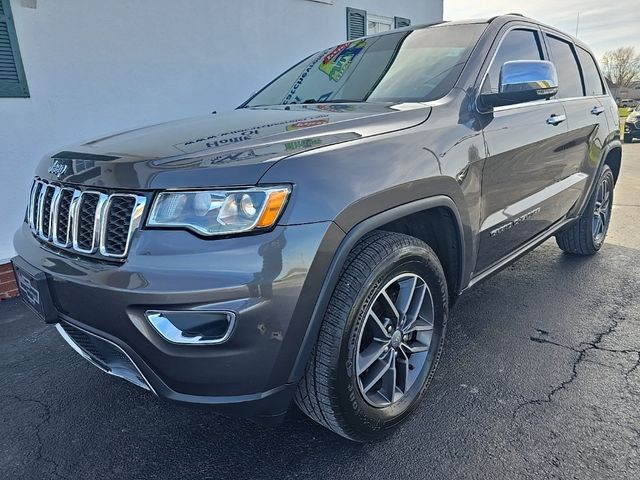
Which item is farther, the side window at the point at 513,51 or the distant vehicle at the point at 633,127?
the distant vehicle at the point at 633,127

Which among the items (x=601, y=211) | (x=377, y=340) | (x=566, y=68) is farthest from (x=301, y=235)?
(x=601, y=211)

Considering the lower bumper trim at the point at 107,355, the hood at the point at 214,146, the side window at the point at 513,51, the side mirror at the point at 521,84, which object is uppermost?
the side window at the point at 513,51

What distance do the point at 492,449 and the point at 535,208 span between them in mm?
1620

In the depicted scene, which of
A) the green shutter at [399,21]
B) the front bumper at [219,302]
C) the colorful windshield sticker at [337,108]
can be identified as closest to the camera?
the front bumper at [219,302]

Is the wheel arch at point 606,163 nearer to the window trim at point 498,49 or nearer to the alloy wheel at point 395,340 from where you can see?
the window trim at point 498,49

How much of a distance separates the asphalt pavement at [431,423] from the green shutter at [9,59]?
207 centimetres

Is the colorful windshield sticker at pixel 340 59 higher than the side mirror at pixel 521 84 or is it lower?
higher

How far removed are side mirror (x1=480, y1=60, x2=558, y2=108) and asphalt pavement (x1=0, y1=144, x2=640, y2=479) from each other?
143 centimetres

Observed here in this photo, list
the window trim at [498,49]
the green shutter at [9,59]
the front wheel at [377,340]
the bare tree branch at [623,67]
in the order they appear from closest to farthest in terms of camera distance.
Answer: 1. the front wheel at [377,340]
2. the window trim at [498,49]
3. the green shutter at [9,59]
4. the bare tree branch at [623,67]

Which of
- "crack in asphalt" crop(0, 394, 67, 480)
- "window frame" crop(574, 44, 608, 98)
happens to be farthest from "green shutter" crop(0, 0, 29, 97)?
"window frame" crop(574, 44, 608, 98)

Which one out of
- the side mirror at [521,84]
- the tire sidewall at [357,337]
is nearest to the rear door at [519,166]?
the side mirror at [521,84]

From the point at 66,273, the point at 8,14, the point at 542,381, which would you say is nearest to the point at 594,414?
the point at 542,381

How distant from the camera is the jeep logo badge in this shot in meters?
1.95

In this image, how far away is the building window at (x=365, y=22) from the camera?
22.6 feet
